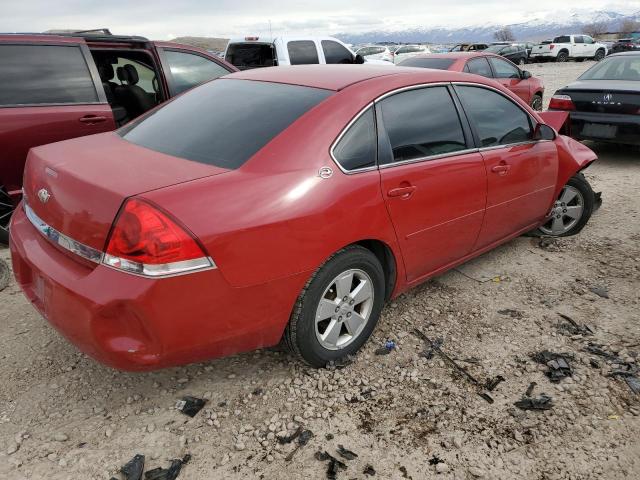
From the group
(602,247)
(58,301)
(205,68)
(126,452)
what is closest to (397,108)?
(58,301)

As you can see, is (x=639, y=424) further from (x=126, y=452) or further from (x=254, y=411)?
(x=126, y=452)

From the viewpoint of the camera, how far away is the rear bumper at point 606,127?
6.66 meters

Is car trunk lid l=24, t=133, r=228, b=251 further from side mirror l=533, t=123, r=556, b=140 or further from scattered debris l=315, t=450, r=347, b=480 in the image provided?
side mirror l=533, t=123, r=556, b=140

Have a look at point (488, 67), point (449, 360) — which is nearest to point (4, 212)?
point (449, 360)

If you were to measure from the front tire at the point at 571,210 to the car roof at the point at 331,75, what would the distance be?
1780mm

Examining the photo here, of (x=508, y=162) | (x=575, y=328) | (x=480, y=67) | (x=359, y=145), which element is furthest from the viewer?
(x=480, y=67)

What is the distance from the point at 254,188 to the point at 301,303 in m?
0.62

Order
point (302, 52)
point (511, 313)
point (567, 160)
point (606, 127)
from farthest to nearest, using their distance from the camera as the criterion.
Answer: point (302, 52), point (606, 127), point (567, 160), point (511, 313)

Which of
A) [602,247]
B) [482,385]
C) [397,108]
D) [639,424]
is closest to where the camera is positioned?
[639,424]

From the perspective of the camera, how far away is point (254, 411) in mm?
2523

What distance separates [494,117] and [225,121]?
1971 millimetres

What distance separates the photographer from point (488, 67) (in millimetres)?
9625

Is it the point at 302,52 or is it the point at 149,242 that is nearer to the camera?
the point at 149,242

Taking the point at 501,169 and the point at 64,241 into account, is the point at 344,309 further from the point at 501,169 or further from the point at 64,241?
the point at 501,169
